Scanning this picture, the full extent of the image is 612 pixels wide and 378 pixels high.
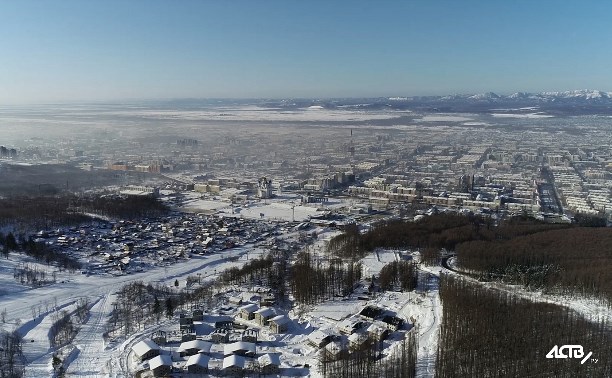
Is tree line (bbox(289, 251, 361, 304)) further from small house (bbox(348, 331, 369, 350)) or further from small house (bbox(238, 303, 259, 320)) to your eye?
small house (bbox(348, 331, 369, 350))

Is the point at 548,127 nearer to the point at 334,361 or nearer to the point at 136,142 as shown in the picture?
the point at 136,142

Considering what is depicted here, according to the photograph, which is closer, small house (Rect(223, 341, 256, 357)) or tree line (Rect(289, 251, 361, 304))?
small house (Rect(223, 341, 256, 357))

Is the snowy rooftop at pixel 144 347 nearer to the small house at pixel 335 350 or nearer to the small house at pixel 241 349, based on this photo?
the small house at pixel 241 349

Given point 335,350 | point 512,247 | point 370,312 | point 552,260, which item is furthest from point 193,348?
point 512,247

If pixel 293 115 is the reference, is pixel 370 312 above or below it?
below

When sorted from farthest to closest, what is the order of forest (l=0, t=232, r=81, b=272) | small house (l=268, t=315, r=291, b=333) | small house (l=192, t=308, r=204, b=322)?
forest (l=0, t=232, r=81, b=272) < small house (l=192, t=308, r=204, b=322) < small house (l=268, t=315, r=291, b=333)

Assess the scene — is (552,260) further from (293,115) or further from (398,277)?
(293,115)

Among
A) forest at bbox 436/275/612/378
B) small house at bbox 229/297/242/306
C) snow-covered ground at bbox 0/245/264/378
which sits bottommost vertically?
snow-covered ground at bbox 0/245/264/378

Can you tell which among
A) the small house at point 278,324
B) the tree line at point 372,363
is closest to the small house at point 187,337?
the small house at point 278,324

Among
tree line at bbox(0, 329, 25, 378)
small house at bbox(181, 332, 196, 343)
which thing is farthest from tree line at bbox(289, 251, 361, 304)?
tree line at bbox(0, 329, 25, 378)
